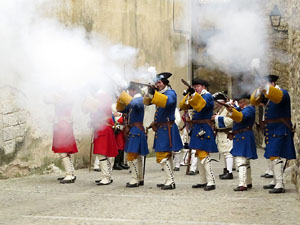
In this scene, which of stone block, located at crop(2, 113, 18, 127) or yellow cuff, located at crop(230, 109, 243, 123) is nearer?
yellow cuff, located at crop(230, 109, 243, 123)

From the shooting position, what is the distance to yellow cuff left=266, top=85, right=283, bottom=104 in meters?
9.03

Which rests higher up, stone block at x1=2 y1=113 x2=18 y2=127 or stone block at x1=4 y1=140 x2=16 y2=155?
stone block at x1=2 y1=113 x2=18 y2=127

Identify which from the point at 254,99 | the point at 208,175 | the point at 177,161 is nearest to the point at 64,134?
the point at 208,175

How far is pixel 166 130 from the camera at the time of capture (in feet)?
33.4

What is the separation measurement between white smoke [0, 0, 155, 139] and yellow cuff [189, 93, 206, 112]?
967 mm

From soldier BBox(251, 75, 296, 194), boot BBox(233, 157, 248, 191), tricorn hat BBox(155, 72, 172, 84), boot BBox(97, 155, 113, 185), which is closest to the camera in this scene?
soldier BBox(251, 75, 296, 194)

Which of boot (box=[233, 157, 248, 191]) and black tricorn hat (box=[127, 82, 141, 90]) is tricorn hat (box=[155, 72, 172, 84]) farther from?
boot (box=[233, 157, 248, 191])

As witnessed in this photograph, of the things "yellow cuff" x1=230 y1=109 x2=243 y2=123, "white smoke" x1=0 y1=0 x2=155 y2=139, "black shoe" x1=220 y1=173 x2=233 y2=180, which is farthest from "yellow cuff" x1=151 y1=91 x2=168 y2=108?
"black shoe" x1=220 y1=173 x2=233 y2=180

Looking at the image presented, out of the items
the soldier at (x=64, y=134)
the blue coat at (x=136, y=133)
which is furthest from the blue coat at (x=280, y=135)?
the soldier at (x=64, y=134)

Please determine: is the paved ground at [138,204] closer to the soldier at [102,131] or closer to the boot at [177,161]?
the soldier at [102,131]

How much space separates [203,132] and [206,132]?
58mm

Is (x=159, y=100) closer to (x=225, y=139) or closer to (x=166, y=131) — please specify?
(x=166, y=131)

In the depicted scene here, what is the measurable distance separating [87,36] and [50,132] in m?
2.35

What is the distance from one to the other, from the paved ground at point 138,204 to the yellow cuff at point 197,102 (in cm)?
127
